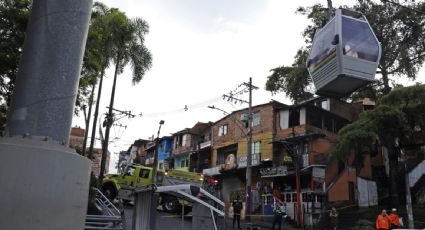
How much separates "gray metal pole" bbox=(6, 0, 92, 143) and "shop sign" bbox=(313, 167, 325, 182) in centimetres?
3407

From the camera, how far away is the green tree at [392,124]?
24.4m

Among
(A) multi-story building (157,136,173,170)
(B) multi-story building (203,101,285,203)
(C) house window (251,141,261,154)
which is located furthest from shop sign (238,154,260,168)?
(A) multi-story building (157,136,173,170)

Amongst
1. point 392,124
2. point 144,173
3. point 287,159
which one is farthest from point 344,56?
point 287,159

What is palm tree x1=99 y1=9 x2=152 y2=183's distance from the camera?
26328 millimetres

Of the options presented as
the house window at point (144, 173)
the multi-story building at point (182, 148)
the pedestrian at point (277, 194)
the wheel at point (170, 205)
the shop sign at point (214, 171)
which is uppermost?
the multi-story building at point (182, 148)

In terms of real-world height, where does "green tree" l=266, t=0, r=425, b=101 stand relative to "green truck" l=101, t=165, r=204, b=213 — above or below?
above

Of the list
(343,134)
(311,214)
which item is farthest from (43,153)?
(311,214)

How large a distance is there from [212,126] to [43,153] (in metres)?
49.6

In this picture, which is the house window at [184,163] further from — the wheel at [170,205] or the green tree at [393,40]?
the wheel at [170,205]

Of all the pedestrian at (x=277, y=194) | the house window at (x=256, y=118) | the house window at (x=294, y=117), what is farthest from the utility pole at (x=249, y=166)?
the house window at (x=256, y=118)

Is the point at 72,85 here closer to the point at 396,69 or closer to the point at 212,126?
the point at 396,69

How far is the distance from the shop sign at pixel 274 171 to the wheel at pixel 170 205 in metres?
14.6

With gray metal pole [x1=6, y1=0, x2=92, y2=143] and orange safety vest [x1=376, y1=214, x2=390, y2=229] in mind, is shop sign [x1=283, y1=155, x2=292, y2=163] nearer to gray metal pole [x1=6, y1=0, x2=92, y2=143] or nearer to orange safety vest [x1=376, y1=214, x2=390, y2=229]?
Result: orange safety vest [x1=376, y1=214, x2=390, y2=229]

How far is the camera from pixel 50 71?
7.14 ft
